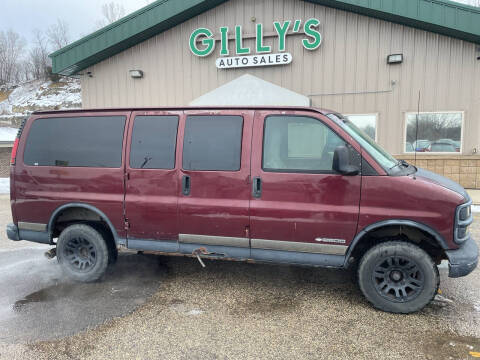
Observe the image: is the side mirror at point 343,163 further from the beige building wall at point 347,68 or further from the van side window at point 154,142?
the beige building wall at point 347,68

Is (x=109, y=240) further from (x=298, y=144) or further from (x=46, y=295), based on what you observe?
(x=298, y=144)

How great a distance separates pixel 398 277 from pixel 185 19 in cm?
1054

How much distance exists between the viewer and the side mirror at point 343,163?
138 inches

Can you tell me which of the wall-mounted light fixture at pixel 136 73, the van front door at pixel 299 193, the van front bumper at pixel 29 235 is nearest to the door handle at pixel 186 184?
the van front door at pixel 299 193

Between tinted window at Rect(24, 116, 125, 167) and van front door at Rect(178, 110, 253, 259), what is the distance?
922 mm

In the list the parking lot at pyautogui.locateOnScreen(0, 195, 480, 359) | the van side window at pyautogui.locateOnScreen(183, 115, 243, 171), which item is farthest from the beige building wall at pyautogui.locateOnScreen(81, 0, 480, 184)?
the van side window at pyautogui.locateOnScreen(183, 115, 243, 171)

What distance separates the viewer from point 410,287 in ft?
12.0

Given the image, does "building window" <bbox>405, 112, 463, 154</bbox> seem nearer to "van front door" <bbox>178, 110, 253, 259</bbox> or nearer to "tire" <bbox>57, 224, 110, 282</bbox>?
"van front door" <bbox>178, 110, 253, 259</bbox>

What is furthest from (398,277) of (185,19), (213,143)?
(185,19)

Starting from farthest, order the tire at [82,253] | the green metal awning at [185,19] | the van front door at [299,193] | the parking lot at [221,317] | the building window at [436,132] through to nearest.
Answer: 1. the building window at [436,132]
2. the green metal awning at [185,19]
3. the tire at [82,253]
4. the van front door at [299,193]
5. the parking lot at [221,317]

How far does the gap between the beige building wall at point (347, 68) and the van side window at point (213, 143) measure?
293 inches

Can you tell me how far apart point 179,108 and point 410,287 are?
3.24m

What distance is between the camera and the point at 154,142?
4.26 metres

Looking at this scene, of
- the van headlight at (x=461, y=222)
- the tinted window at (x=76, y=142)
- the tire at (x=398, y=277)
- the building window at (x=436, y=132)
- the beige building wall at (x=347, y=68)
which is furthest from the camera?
the building window at (x=436, y=132)
